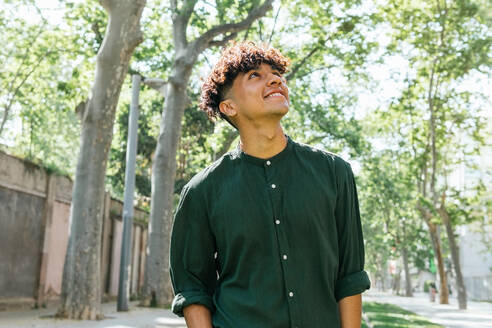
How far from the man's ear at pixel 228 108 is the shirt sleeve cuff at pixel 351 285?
87cm

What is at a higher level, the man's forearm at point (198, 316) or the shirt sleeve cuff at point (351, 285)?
the shirt sleeve cuff at point (351, 285)

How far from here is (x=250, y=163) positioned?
2709mm

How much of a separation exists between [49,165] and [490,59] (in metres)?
14.5

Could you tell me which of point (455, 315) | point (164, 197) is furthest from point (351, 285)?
point (455, 315)

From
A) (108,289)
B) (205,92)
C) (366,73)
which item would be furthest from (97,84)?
(366,73)

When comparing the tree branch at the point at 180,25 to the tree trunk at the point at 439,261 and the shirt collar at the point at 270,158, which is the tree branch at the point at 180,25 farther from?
the shirt collar at the point at 270,158

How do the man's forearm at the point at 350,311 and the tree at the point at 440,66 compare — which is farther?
the tree at the point at 440,66

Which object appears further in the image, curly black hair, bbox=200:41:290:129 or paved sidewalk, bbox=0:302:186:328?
paved sidewalk, bbox=0:302:186:328

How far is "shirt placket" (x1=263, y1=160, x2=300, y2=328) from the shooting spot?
237cm

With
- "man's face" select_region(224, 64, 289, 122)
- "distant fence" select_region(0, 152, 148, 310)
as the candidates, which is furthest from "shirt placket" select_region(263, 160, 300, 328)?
"distant fence" select_region(0, 152, 148, 310)

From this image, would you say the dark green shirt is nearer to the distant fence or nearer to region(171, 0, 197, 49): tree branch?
the distant fence

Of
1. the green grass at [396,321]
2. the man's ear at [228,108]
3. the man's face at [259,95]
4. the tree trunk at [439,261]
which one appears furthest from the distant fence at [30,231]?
the tree trunk at [439,261]

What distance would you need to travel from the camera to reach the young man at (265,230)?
2.42 m

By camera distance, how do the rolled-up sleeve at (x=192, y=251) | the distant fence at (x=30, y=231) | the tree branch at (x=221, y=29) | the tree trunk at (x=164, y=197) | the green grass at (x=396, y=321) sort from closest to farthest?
the rolled-up sleeve at (x=192, y=251) < the green grass at (x=396, y=321) < the distant fence at (x=30, y=231) < the tree trunk at (x=164, y=197) < the tree branch at (x=221, y=29)
